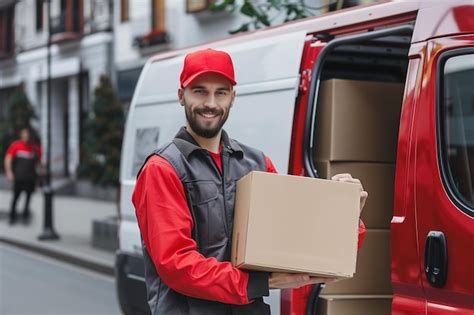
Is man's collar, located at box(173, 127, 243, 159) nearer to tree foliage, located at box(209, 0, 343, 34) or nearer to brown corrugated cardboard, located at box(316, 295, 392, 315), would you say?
brown corrugated cardboard, located at box(316, 295, 392, 315)

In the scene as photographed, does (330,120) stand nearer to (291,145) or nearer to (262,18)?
(291,145)

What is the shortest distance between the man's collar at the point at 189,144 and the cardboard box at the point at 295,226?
227 millimetres

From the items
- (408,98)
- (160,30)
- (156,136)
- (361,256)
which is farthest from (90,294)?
(160,30)

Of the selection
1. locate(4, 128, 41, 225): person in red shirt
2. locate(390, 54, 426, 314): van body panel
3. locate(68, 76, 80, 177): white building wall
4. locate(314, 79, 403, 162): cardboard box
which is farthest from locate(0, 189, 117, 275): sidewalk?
locate(390, 54, 426, 314): van body panel

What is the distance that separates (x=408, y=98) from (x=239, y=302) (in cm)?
152

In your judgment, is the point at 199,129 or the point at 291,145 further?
the point at 291,145

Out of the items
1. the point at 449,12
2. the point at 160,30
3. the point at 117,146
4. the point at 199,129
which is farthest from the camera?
the point at 160,30

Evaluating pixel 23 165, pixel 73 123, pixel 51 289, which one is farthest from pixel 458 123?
pixel 73 123

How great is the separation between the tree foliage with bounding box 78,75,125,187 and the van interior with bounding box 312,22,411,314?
918 cm

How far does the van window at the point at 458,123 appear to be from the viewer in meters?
3.68

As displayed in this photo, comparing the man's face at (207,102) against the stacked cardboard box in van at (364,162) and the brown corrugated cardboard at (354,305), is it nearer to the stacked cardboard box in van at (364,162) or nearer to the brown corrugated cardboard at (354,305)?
the stacked cardboard box in van at (364,162)

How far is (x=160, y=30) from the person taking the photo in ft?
71.8

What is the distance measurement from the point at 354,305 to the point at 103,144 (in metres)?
10.1

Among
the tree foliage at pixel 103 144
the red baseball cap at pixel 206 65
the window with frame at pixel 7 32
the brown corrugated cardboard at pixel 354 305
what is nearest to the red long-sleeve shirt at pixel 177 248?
the red baseball cap at pixel 206 65
